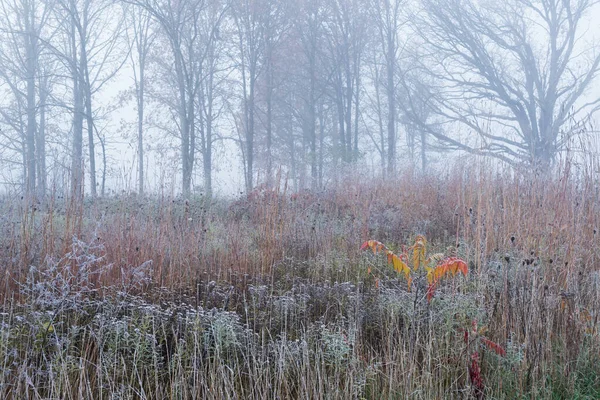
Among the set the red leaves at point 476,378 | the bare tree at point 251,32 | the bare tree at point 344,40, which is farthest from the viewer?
the bare tree at point 344,40

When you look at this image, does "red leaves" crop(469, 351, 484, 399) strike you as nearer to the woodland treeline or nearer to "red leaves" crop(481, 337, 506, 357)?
"red leaves" crop(481, 337, 506, 357)

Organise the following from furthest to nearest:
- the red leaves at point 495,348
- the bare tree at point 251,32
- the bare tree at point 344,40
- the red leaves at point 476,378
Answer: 1. the bare tree at point 344,40
2. the bare tree at point 251,32
3. the red leaves at point 495,348
4. the red leaves at point 476,378

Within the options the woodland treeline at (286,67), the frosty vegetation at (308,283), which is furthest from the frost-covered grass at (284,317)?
the woodland treeline at (286,67)

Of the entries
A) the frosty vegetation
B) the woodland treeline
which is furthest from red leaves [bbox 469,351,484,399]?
the woodland treeline

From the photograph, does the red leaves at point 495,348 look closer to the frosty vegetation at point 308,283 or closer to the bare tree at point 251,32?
the frosty vegetation at point 308,283

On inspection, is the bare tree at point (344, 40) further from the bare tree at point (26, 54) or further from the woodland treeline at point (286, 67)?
the bare tree at point (26, 54)

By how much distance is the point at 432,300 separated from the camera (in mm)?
3090

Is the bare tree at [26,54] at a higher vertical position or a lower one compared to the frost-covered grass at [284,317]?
higher

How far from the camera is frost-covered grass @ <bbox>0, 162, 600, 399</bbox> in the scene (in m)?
2.35

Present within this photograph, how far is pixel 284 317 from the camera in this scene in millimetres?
3115

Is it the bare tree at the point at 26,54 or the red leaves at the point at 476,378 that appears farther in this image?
the bare tree at the point at 26,54

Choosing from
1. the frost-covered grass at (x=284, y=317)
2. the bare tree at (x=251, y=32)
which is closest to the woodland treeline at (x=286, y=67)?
the bare tree at (x=251, y=32)

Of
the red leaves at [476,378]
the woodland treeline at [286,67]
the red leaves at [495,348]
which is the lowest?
the red leaves at [476,378]

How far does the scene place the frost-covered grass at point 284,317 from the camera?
2348mm
